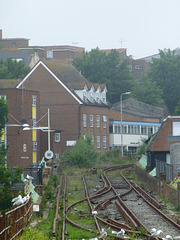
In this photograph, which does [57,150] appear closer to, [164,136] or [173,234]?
[164,136]

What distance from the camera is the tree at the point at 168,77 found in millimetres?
113681

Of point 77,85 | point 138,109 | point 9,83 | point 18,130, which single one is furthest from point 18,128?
point 138,109

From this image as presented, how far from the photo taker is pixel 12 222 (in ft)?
56.4

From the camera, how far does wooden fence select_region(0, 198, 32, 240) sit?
15.6 metres

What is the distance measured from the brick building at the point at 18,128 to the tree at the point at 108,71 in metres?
40.2

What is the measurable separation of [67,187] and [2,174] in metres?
17.8

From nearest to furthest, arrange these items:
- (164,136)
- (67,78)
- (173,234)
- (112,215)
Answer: (173,234), (112,215), (164,136), (67,78)

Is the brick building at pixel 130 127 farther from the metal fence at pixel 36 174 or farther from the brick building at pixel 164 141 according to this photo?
the metal fence at pixel 36 174

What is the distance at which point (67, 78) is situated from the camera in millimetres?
77625

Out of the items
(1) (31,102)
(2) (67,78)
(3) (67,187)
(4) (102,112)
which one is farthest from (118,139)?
(3) (67,187)

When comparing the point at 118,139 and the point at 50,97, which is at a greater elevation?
the point at 50,97

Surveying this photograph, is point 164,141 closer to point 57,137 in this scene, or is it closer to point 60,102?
point 57,137

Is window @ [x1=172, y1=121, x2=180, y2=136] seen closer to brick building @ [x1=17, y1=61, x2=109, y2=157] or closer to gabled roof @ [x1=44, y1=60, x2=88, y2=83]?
brick building @ [x1=17, y1=61, x2=109, y2=157]

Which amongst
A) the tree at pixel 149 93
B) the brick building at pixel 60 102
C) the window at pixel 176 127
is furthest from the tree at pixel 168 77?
the window at pixel 176 127
